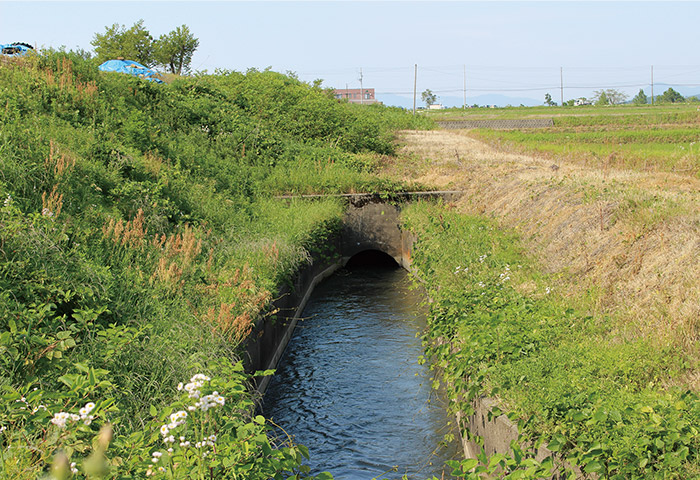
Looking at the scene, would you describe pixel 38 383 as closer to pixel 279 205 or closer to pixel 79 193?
pixel 79 193

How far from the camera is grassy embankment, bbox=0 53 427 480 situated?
12.0 feet

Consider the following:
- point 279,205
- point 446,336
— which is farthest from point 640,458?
point 279,205

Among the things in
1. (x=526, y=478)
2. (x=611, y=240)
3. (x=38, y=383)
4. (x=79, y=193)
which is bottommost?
(x=526, y=478)

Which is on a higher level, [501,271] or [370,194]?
[370,194]

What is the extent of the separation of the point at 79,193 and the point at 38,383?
15.7ft

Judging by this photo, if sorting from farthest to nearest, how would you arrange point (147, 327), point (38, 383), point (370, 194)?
1. point (370, 194)
2. point (147, 327)
3. point (38, 383)

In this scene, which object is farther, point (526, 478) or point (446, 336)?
point (446, 336)

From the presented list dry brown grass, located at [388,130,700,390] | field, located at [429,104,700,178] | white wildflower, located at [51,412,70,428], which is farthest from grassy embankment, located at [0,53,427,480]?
field, located at [429,104,700,178]

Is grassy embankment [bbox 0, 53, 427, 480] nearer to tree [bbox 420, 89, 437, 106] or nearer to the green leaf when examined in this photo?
the green leaf

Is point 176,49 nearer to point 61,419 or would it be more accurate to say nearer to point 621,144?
point 621,144

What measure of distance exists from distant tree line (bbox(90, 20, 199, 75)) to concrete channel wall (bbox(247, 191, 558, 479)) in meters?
33.1

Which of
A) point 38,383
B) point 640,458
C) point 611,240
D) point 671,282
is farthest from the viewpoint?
point 611,240

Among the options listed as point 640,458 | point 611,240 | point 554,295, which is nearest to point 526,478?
point 640,458

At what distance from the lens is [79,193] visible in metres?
8.88
